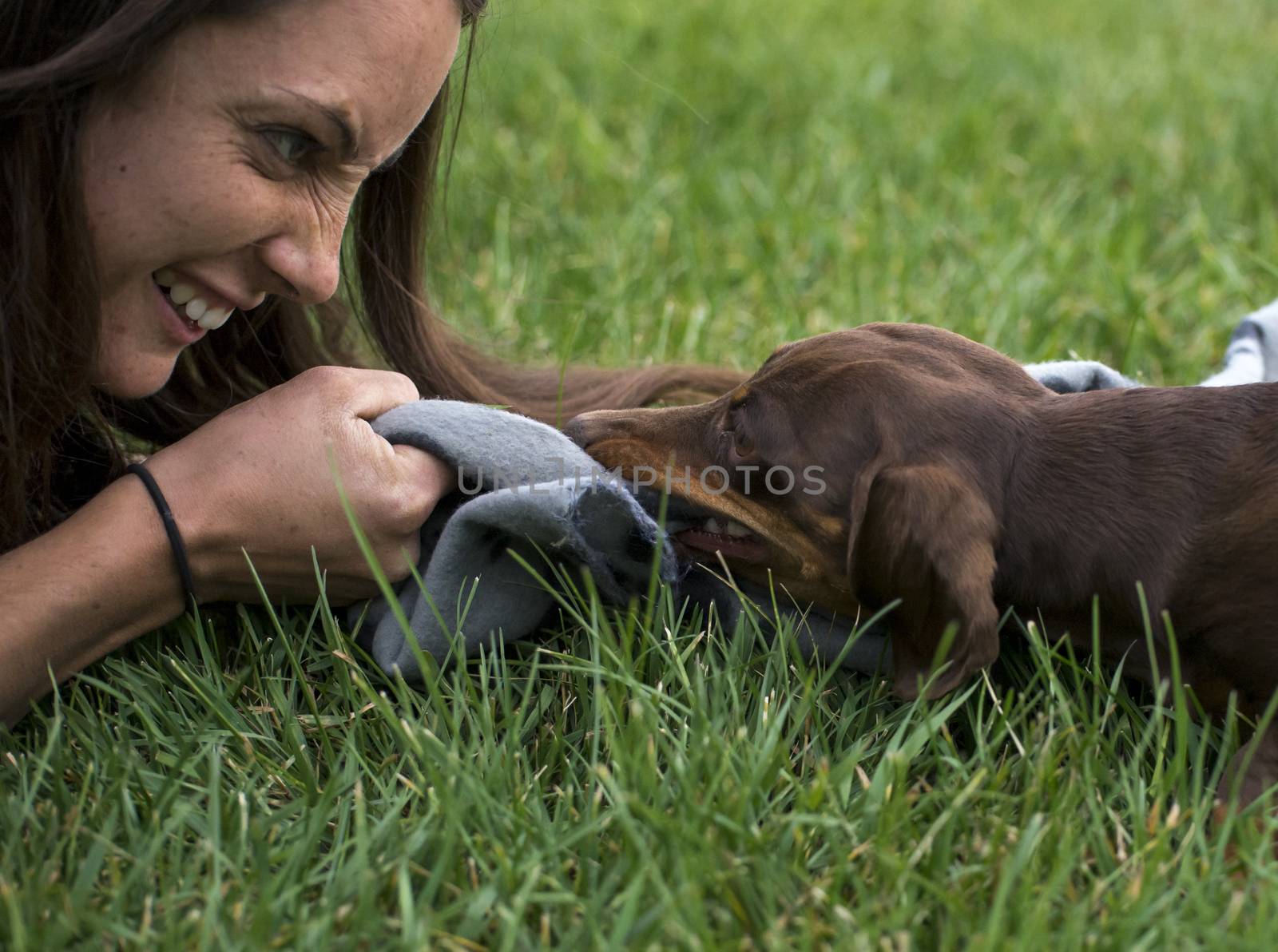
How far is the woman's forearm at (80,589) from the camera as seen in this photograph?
246 centimetres

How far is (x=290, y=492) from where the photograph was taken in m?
2.60

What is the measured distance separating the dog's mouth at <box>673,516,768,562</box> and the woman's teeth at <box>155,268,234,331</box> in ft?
3.28

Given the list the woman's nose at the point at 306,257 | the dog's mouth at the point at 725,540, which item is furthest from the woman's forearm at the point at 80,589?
the dog's mouth at the point at 725,540

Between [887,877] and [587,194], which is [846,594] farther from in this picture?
[587,194]

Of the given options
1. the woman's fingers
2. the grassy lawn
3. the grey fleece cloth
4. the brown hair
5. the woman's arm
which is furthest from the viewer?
the woman's fingers

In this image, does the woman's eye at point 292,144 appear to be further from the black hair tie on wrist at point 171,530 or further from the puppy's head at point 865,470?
the puppy's head at point 865,470

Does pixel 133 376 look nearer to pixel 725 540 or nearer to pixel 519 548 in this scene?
pixel 519 548

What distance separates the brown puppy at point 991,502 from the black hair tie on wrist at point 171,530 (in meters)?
0.87

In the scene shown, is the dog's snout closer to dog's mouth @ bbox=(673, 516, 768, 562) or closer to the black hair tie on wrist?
dog's mouth @ bbox=(673, 516, 768, 562)

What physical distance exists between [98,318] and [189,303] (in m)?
0.22

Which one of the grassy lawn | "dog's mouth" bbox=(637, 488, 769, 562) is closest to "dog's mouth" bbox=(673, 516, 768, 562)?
"dog's mouth" bbox=(637, 488, 769, 562)

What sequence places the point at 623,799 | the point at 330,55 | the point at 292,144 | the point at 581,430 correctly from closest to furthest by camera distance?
the point at 623,799
the point at 330,55
the point at 292,144
the point at 581,430

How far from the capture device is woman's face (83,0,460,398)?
7.88 ft

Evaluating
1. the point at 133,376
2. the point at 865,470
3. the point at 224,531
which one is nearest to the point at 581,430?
the point at 865,470
